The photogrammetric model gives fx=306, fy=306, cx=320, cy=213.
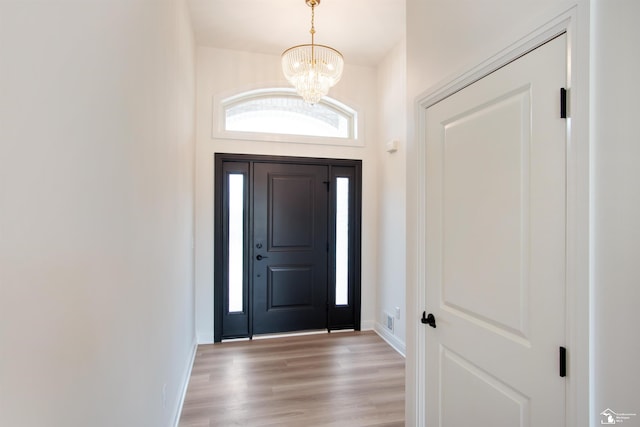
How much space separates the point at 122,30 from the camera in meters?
1.13

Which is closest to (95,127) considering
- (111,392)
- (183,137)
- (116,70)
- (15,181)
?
(116,70)

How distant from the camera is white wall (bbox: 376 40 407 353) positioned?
11.2ft

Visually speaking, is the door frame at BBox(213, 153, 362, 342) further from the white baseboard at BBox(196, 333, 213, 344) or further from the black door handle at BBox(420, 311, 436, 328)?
the black door handle at BBox(420, 311, 436, 328)

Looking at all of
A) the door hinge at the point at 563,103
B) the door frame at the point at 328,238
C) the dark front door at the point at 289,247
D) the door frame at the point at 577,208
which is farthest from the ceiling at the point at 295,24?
the door hinge at the point at 563,103

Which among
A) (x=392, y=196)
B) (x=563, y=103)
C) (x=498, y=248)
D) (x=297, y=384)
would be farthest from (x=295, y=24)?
(x=297, y=384)

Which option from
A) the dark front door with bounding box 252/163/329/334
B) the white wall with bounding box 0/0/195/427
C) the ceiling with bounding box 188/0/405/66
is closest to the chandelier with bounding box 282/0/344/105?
the ceiling with bounding box 188/0/405/66

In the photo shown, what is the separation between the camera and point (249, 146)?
3705 millimetres

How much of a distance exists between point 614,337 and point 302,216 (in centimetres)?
320

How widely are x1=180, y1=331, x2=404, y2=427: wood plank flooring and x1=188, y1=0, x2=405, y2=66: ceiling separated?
3.41m

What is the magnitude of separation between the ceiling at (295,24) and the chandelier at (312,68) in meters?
0.28

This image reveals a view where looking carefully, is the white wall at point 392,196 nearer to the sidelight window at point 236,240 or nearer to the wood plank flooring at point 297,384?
the wood plank flooring at point 297,384

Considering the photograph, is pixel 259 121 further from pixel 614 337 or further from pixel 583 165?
pixel 614 337

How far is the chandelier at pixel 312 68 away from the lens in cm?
262

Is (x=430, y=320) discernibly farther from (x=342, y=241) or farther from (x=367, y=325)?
(x=367, y=325)
